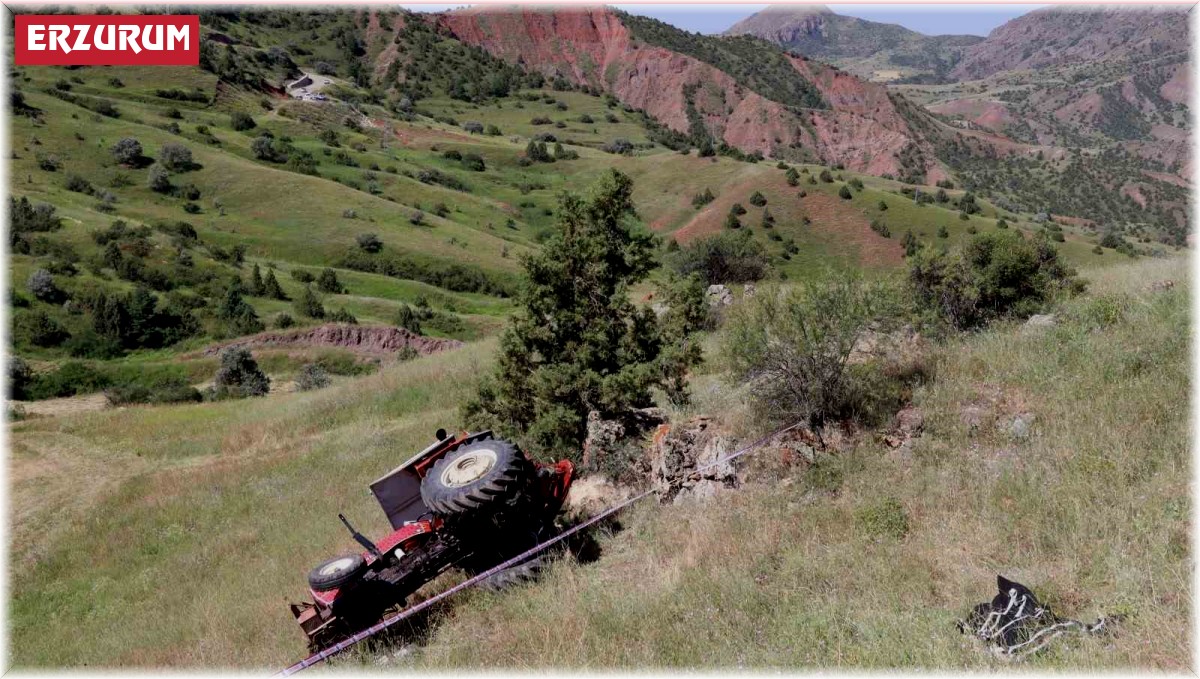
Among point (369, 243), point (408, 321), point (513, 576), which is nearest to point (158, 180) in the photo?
point (369, 243)

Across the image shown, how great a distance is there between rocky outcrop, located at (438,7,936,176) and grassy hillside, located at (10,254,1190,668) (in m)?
Result: 149

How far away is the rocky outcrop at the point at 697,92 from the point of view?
153 meters

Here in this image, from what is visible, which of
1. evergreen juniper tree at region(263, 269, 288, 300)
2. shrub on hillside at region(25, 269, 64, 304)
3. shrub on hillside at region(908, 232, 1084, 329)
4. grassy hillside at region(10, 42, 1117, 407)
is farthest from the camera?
grassy hillside at region(10, 42, 1117, 407)

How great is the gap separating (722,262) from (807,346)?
2574 cm

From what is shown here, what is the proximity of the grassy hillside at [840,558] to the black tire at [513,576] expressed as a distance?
7.0 inches

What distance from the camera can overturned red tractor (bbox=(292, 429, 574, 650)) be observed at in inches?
231

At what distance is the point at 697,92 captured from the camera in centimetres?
17225

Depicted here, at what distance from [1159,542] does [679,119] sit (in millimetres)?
175140

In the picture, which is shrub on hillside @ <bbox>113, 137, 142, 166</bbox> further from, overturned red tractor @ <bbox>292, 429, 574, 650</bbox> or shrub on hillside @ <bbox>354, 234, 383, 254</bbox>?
overturned red tractor @ <bbox>292, 429, 574, 650</bbox>

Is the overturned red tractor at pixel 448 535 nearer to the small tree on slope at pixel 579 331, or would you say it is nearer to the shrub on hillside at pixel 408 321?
the small tree on slope at pixel 579 331

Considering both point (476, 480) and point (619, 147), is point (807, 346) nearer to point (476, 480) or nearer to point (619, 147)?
point (476, 480)

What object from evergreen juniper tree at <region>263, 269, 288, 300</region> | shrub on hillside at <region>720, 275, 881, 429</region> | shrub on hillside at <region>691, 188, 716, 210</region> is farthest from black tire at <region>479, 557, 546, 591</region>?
shrub on hillside at <region>691, 188, 716, 210</region>

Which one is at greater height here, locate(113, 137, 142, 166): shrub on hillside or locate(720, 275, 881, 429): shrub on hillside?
locate(720, 275, 881, 429): shrub on hillside

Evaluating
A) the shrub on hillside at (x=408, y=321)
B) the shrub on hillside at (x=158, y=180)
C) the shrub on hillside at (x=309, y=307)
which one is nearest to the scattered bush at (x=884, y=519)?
the shrub on hillside at (x=408, y=321)
